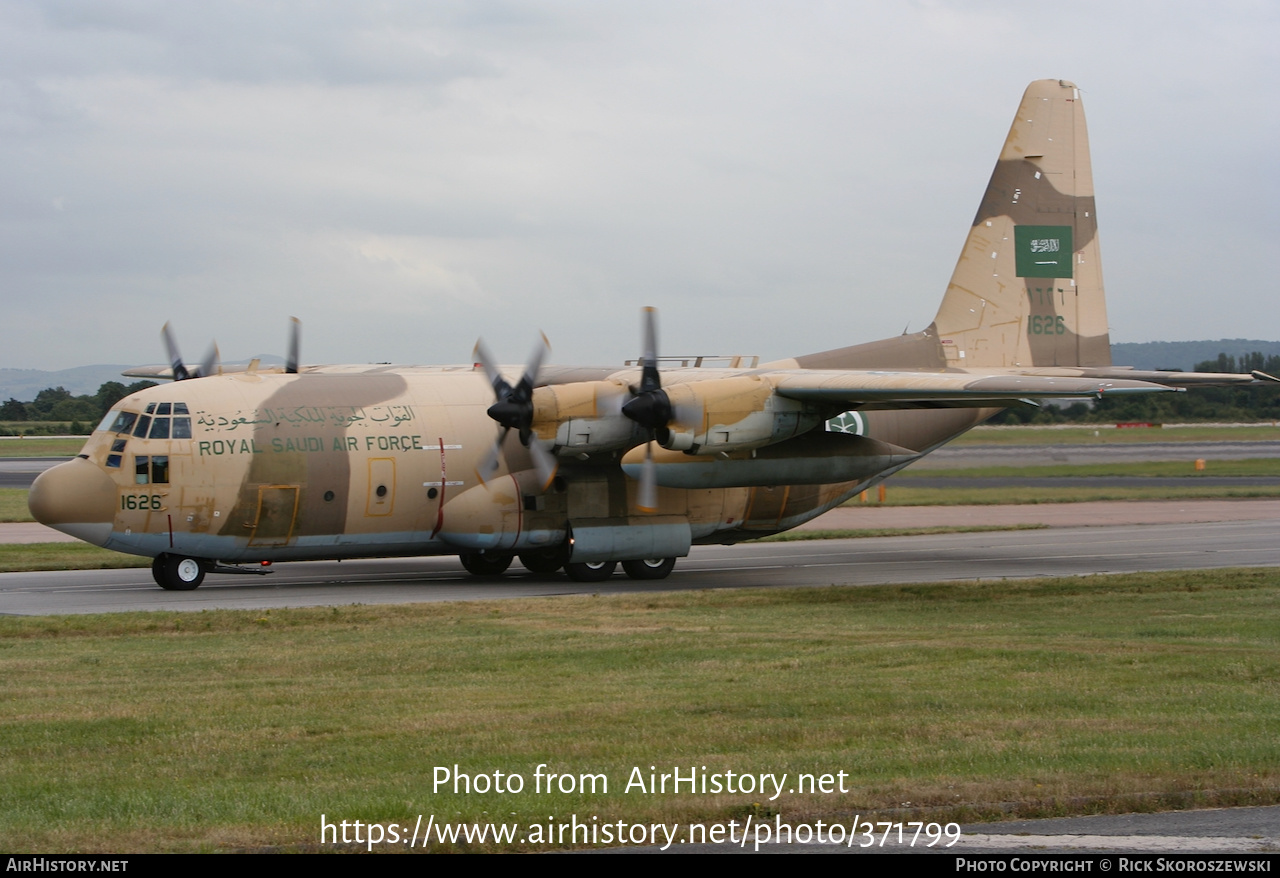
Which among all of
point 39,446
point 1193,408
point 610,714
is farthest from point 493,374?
point 39,446

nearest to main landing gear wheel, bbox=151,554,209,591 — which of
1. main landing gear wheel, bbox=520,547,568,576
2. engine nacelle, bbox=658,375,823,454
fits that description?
main landing gear wheel, bbox=520,547,568,576

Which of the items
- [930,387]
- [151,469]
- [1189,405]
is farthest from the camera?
[1189,405]

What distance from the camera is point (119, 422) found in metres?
21.9

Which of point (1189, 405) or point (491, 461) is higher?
point (491, 461)

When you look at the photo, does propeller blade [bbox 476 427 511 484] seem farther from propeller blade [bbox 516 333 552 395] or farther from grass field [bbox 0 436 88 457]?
grass field [bbox 0 436 88 457]

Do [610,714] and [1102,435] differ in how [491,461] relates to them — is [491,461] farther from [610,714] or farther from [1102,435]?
[1102,435]

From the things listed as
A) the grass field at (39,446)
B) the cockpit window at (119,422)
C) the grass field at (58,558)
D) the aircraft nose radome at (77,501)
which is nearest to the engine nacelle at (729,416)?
the cockpit window at (119,422)

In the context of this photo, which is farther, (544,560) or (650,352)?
(544,560)

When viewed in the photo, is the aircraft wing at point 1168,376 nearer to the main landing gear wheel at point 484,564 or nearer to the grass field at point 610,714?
the grass field at point 610,714

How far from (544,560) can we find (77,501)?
8686mm

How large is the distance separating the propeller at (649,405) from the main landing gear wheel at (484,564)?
4.74m

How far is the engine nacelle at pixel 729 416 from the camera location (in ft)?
70.7

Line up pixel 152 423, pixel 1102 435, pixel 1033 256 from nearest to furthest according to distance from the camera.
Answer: pixel 152 423 < pixel 1033 256 < pixel 1102 435

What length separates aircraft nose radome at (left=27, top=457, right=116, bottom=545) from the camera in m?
21.1
